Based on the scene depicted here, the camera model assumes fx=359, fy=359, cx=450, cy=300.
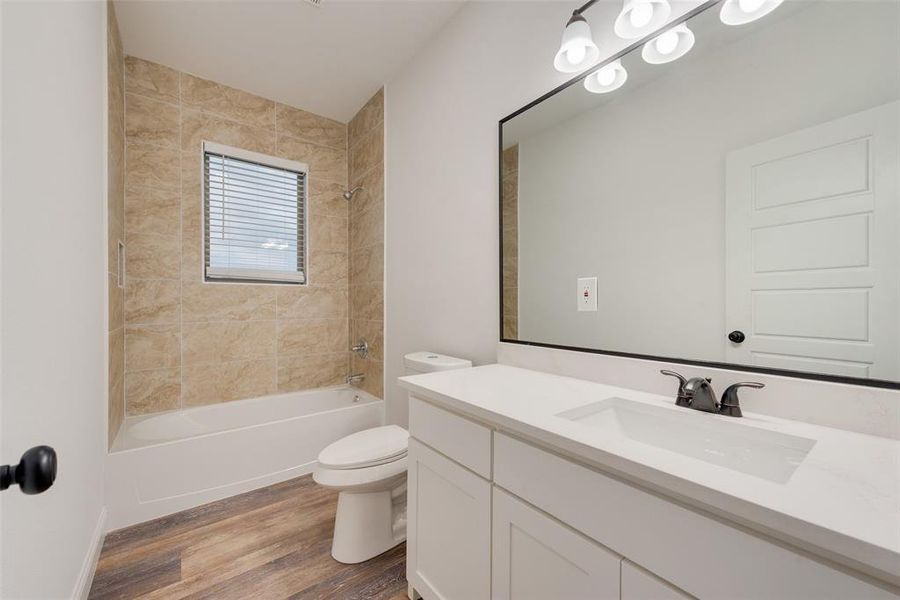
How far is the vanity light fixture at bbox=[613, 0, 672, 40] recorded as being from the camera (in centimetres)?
109

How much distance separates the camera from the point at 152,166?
2332 millimetres

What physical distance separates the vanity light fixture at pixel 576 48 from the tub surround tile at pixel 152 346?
8.91 ft

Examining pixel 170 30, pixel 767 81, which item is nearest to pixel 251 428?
pixel 170 30

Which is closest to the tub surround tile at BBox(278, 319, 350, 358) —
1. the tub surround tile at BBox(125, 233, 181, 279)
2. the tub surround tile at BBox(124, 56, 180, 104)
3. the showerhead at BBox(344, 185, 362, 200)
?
the tub surround tile at BBox(125, 233, 181, 279)

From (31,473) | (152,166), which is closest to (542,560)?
(31,473)

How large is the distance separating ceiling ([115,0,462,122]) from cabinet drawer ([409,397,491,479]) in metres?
2.04

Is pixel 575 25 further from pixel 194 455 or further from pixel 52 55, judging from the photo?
pixel 194 455

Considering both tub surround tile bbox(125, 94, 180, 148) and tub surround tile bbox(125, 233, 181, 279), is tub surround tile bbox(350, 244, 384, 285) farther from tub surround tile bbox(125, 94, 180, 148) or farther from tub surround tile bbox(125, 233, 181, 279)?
tub surround tile bbox(125, 94, 180, 148)

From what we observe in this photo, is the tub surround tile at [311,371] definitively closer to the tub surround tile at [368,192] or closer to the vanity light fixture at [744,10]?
the tub surround tile at [368,192]

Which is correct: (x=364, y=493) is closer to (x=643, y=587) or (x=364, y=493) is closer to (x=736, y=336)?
(x=643, y=587)

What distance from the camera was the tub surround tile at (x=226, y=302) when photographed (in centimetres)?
247

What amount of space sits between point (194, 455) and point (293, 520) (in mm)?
681

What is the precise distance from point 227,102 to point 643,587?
3368 mm

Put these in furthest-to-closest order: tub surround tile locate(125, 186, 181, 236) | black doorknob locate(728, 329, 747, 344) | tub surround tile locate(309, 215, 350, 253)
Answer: tub surround tile locate(309, 215, 350, 253) < tub surround tile locate(125, 186, 181, 236) < black doorknob locate(728, 329, 747, 344)
